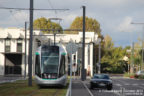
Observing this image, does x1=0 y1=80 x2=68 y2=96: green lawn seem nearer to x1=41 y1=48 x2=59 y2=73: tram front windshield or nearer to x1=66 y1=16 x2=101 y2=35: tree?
x1=41 y1=48 x2=59 y2=73: tram front windshield

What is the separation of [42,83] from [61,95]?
6.45m

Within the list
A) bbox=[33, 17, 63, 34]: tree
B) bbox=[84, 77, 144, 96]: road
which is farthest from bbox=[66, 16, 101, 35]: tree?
bbox=[84, 77, 144, 96]: road

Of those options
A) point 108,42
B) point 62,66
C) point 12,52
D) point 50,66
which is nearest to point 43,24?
point 12,52

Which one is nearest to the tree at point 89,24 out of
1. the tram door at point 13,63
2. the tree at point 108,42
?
the tree at point 108,42

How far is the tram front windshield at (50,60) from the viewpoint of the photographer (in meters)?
29.7

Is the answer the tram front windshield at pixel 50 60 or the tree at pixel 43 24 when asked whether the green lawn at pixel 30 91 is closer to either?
the tram front windshield at pixel 50 60

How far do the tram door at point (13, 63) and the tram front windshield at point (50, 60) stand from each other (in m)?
A: 44.3

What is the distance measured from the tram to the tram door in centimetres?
4407

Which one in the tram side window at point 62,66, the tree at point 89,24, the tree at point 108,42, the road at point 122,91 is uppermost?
the tree at point 89,24

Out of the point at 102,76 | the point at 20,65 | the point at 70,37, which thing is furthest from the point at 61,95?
the point at 70,37

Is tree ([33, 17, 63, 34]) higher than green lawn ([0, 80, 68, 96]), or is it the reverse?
tree ([33, 17, 63, 34])

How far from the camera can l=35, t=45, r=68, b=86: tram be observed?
29531mm

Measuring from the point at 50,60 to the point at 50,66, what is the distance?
0.49 m

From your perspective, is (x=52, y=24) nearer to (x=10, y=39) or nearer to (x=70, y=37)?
(x=70, y=37)
